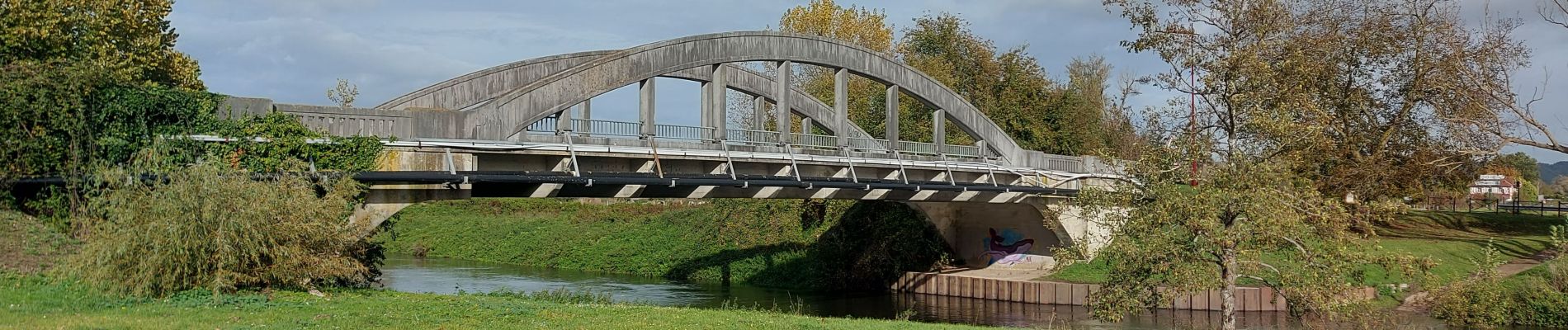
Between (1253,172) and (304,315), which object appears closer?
(304,315)

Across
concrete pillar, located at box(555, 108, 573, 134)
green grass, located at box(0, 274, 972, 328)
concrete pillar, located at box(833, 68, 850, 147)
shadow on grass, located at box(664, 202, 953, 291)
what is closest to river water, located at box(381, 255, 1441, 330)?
shadow on grass, located at box(664, 202, 953, 291)

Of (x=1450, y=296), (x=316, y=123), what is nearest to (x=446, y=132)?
(x=316, y=123)

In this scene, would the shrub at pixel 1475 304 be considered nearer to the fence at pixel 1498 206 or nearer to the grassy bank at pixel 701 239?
the grassy bank at pixel 701 239

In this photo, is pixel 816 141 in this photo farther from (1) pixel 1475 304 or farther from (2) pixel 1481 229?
(2) pixel 1481 229

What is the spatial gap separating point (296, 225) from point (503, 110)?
5.95 metres

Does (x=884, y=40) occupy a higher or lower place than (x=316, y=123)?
higher

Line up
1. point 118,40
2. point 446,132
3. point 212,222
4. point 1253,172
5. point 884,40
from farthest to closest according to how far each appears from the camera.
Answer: point 884,40 → point 118,40 → point 446,132 → point 1253,172 → point 212,222

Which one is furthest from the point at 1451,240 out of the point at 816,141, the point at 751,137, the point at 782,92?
the point at 751,137

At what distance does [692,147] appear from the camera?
24.6m

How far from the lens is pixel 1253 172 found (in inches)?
671

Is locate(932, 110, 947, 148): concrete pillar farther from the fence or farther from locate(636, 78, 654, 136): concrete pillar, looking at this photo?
the fence

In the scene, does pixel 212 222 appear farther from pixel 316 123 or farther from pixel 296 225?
pixel 316 123

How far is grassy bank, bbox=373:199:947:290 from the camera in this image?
38406 mm

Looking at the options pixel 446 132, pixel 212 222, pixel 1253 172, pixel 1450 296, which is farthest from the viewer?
pixel 1450 296
